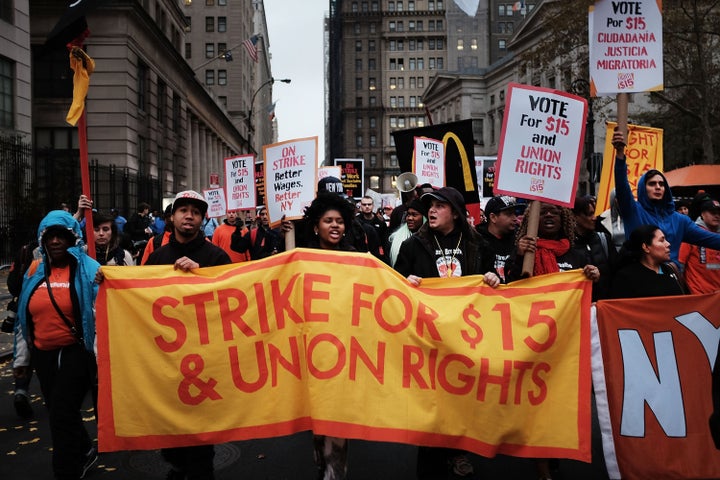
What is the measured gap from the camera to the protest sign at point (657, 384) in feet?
14.3

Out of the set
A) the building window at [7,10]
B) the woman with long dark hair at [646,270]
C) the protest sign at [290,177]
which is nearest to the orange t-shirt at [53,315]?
the protest sign at [290,177]

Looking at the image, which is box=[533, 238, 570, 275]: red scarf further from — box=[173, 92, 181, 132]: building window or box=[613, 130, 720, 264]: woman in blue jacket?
box=[173, 92, 181, 132]: building window

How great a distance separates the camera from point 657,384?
4.48m

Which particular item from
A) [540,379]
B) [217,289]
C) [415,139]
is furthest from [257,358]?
[415,139]

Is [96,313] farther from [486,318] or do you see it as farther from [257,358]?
[486,318]

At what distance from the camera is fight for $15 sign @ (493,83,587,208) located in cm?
460

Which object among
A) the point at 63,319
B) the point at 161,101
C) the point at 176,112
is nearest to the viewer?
the point at 63,319

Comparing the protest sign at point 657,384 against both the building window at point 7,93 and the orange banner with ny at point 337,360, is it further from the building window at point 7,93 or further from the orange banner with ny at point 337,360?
the building window at point 7,93

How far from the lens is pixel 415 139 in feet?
32.8

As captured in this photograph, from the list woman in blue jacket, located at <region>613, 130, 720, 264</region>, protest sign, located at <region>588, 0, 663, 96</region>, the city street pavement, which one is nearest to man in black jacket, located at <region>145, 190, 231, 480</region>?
the city street pavement

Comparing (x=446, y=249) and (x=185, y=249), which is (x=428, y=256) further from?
(x=185, y=249)

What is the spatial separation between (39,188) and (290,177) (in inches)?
768

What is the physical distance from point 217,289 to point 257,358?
520 millimetres

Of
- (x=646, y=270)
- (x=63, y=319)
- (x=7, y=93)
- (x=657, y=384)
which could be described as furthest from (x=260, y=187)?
(x=7, y=93)
